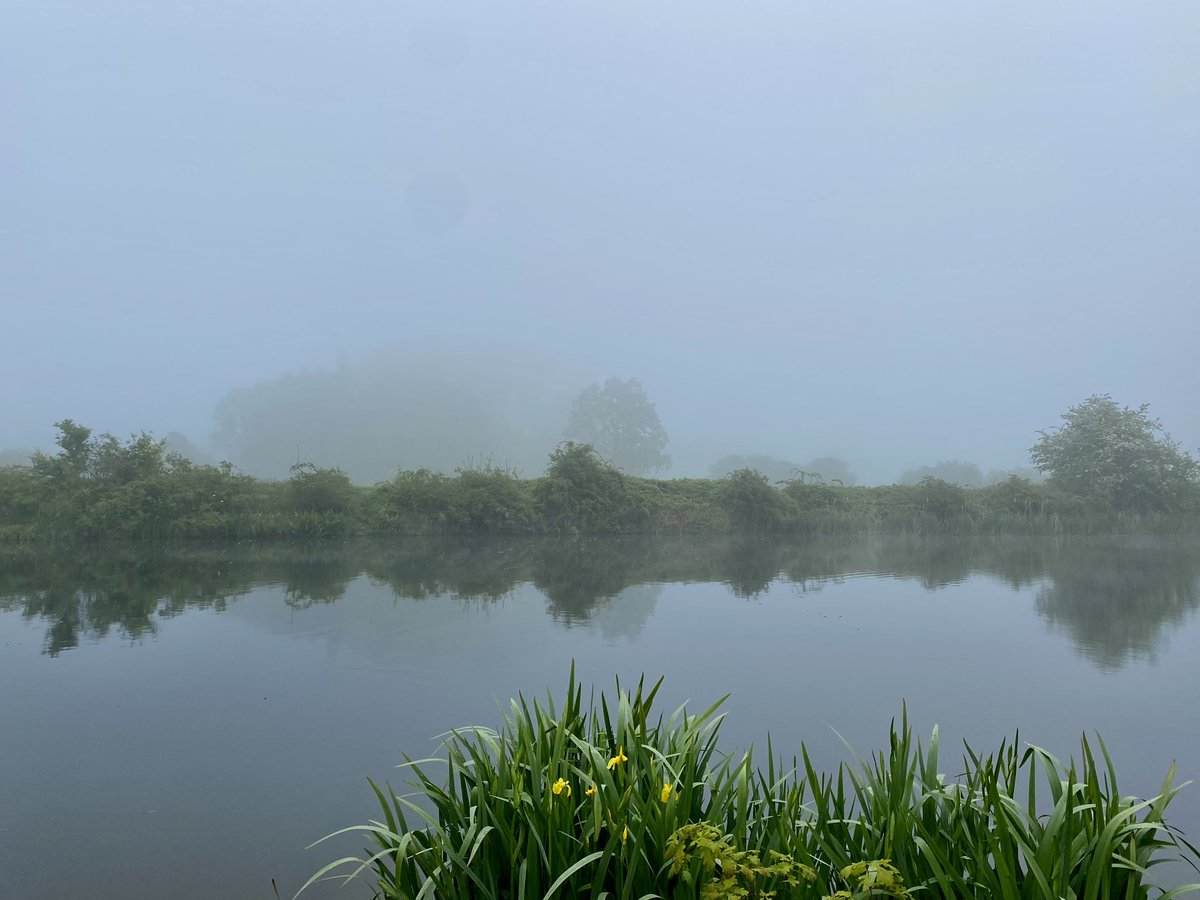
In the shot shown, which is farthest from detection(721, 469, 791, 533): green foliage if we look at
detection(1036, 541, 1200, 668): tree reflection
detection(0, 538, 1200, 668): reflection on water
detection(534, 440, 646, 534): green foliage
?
detection(1036, 541, 1200, 668): tree reflection

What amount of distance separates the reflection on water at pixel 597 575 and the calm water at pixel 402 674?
68 mm

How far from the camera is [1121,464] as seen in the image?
731 inches

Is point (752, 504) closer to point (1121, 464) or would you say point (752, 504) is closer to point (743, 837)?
point (1121, 464)

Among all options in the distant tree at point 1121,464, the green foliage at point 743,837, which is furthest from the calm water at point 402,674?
the distant tree at point 1121,464

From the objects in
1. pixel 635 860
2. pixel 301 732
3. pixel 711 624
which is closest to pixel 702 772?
pixel 635 860

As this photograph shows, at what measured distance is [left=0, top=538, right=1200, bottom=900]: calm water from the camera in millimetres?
2754

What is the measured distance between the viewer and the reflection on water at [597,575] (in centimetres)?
664

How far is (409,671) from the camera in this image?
4844mm

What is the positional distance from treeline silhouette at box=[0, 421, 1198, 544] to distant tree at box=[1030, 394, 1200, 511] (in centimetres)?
51

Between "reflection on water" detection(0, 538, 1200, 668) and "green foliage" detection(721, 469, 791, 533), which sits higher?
"green foliage" detection(721, 469, 791, 533)

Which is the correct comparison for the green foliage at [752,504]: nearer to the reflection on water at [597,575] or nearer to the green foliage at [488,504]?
the reflection on water at [597,575]

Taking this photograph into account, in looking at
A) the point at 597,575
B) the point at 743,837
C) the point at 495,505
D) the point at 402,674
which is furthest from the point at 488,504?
the point at 743,837

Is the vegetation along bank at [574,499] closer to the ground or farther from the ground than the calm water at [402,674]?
farther from the ground

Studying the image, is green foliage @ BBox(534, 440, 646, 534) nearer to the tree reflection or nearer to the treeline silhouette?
the treeline silhouette
